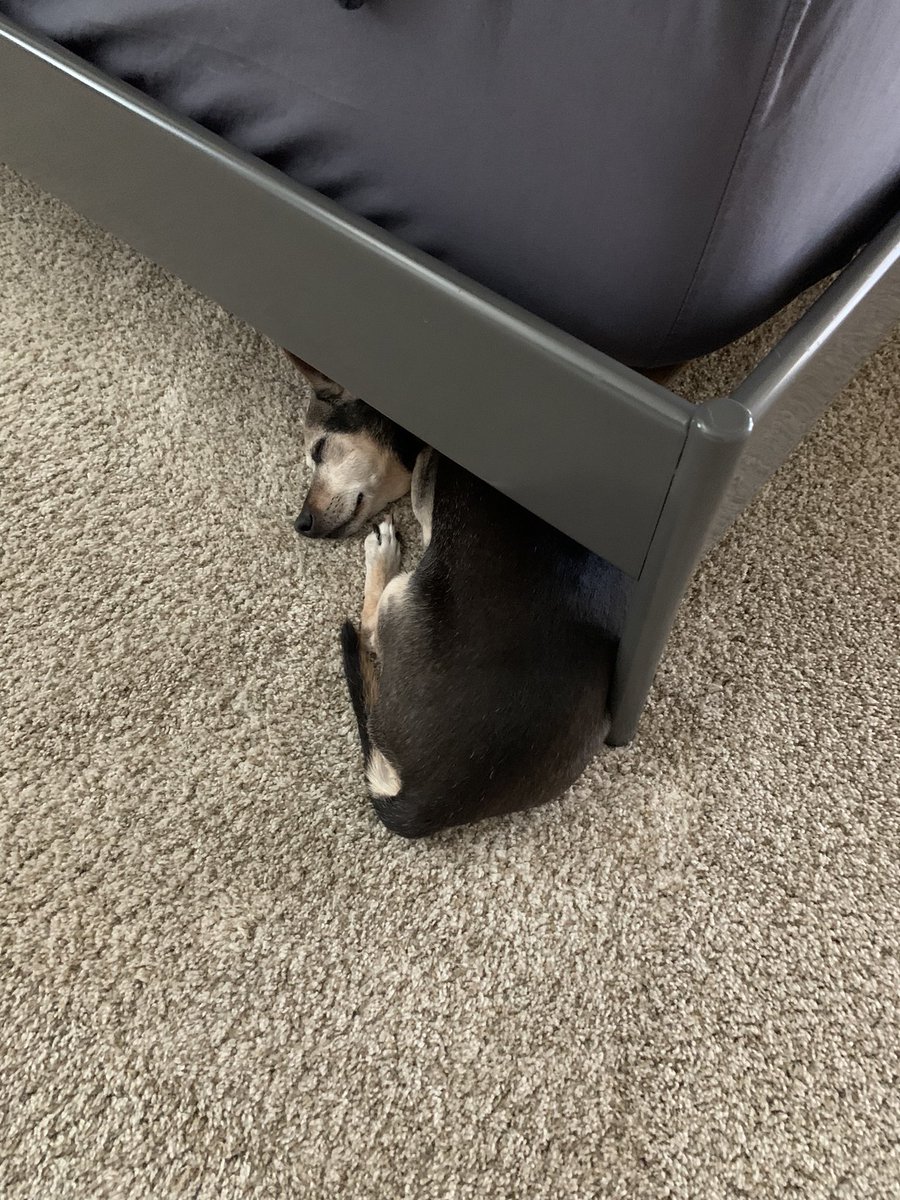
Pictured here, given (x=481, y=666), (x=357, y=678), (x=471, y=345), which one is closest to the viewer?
(x=471, y=345)

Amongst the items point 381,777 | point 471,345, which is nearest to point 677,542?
point 471,345

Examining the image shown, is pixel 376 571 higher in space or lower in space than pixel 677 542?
lower

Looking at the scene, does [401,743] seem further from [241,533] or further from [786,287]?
[786,287]

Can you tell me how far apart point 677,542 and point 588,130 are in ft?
1.00

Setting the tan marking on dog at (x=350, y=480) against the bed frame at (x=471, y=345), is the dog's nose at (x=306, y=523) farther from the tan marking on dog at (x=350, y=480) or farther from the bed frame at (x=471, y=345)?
the bed frame at (x=471, y=345)

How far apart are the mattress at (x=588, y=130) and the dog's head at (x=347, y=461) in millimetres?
428

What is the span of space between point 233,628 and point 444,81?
26.4 inches

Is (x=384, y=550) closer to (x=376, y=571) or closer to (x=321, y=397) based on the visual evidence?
(x=376, y=571)

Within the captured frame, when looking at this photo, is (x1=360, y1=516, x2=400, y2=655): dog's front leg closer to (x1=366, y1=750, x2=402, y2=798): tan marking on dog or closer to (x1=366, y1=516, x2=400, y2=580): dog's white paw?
(x1=366, y1=516, x2=400, y2=580): dog's white paw

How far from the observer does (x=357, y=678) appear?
1042mm

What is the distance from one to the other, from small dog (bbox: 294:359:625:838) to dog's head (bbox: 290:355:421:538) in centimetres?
14

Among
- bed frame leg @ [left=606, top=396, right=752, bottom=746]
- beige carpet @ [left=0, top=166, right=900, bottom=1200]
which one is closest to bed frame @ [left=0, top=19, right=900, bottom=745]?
bed frame leg @ [left=606, top=396, right=752, bottom=746]

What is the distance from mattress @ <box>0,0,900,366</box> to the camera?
0.56m

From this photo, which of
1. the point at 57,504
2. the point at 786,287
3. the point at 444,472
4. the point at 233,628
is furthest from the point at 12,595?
the point at 786,287
